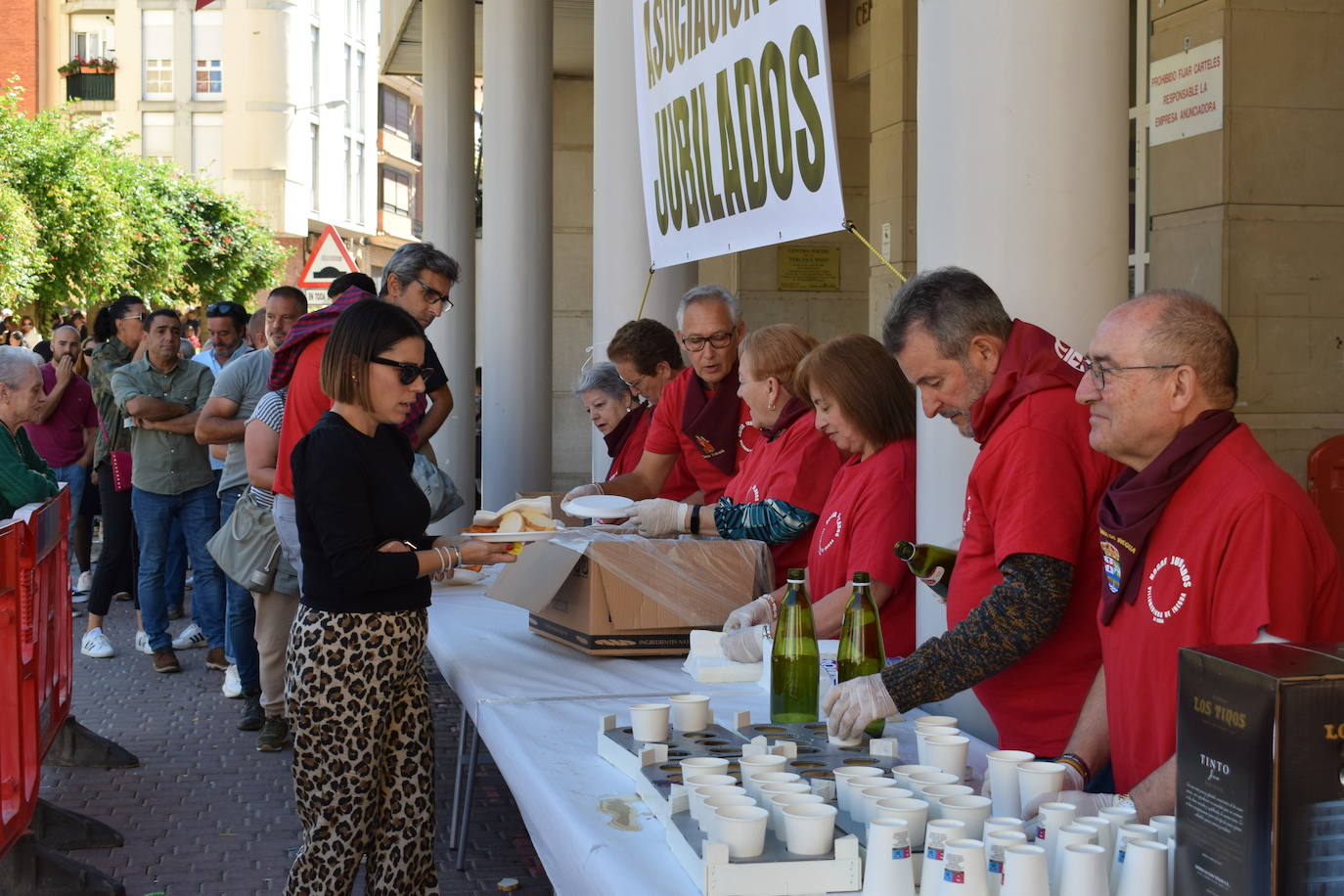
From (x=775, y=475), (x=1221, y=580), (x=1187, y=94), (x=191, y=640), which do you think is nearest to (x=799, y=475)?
(x=775, y=475)

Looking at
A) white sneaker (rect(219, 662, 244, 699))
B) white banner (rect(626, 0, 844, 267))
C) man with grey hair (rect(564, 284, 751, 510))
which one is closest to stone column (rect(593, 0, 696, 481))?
white banner (rect(626, 0, 844, 267))

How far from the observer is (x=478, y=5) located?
13.7 m

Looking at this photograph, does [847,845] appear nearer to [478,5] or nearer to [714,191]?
[714,191]

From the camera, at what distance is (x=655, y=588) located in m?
3.30

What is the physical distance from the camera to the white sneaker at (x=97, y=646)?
7654 millimetres

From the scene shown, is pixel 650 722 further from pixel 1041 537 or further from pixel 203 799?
pixel 203 799

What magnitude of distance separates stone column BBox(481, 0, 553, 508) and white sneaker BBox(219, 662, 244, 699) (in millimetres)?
2745

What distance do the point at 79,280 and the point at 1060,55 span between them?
1076 inches

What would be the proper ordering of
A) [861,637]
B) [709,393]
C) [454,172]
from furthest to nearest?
[454,172] < [709,393] < [861,637]

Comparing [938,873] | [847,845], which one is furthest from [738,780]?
[938,873]

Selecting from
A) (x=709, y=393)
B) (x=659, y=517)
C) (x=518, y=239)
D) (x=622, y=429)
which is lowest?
(x=659, y=517)

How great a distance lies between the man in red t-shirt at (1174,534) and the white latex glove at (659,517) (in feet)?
6.02

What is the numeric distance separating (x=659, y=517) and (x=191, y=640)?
195 inches

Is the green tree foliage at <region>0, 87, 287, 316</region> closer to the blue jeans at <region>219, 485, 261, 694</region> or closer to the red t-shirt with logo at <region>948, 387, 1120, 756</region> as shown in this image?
the blue jeans at <region>219, 485, 261, 694</region>
